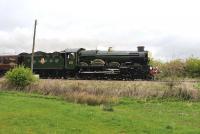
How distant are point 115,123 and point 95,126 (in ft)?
4.71

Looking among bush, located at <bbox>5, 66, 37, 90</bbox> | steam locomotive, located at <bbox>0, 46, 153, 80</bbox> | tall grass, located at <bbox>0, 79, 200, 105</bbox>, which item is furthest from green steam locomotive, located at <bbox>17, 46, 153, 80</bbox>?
bush, located at <bbox>5, 66, 37, 90</bbox>

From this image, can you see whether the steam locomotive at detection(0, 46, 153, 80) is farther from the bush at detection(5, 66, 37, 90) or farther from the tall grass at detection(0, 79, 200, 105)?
the bush at detection(5, 66, 37, 90)

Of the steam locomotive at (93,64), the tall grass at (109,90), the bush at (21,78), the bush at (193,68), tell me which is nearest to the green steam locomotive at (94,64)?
the steam locomotive at (93,64)

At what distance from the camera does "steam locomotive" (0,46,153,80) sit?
147ft

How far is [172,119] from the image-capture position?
22031mm

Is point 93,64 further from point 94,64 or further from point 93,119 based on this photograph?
point 93,119

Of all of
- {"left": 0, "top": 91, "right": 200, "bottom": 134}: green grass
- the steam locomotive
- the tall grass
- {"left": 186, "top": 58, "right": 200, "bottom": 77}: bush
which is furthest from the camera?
{"left": 186, "top": 58, "right": 200, "bottom": 77}: bush

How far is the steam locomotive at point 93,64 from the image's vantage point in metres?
44.7

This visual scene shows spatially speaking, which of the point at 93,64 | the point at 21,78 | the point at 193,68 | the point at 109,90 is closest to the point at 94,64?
the point at 93,64

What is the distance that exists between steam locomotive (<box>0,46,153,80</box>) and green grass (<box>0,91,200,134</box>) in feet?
57.5

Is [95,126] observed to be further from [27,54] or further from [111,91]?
[27,54]

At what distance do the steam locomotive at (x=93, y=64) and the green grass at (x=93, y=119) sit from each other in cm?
1753

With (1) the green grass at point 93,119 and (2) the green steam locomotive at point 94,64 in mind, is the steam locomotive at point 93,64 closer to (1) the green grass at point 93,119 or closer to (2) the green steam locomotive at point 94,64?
(2) the green steam locomotive at point 94,64

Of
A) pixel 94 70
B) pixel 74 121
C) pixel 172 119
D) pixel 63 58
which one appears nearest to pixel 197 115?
pixel 172 119
